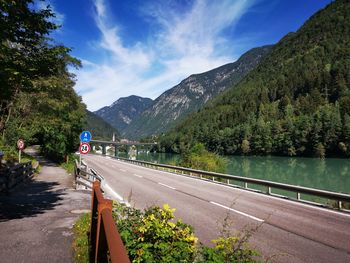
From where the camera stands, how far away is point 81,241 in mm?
5961

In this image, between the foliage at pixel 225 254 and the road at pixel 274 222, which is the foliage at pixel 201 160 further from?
the foliage at pixel 225 254

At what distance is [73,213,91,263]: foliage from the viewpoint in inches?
207

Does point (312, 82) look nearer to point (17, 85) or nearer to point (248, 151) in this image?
point (248, 151)

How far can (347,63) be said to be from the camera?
16100 centimetres

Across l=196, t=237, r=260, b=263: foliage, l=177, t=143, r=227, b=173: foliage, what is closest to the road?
l=196, t=237, r=260, b=263: foliage

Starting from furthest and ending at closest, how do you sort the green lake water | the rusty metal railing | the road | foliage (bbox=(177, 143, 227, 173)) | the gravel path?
the green lake water, foliage (bbox=(177, 143, 227, 173)), the road, the gravel path, the rusty metal railing

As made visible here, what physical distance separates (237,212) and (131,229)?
21.5ft

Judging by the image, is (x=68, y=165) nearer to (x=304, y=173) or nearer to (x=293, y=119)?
(x=304, y=173)

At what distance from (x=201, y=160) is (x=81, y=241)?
88.2 ft

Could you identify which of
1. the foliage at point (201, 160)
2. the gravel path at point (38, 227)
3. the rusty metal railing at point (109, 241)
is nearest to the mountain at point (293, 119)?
the foliage at point (201, 160)

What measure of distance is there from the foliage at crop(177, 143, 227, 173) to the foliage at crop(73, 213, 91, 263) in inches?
967

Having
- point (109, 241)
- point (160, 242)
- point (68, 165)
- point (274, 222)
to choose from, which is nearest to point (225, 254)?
point (160, 242)

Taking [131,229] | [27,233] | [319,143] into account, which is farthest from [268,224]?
[319,143]

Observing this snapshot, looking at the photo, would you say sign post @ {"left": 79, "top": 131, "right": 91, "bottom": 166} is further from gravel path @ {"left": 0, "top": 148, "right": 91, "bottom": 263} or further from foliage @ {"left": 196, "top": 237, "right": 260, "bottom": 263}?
foliage @ {"left": 196, "top": 237, "right": 260, "bottom": 263}
